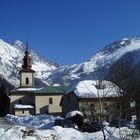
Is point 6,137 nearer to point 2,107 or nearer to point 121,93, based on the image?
point 121,93

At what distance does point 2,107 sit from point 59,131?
267ft

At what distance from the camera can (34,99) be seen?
9956 centimetres

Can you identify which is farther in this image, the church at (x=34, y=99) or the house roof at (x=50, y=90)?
the house roof at (x=50, y=90)

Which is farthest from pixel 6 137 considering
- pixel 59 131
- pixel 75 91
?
pixel 75 91

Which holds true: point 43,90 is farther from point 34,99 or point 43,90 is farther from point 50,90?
point 34,99

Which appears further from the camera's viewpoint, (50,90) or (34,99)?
(50,90)

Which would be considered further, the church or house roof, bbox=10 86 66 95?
house roof, bbox=10 86 66 95

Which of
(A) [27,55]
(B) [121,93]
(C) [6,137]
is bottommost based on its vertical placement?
(C) [6,137]

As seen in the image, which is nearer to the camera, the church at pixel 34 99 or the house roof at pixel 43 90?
the church at pixel 34 99

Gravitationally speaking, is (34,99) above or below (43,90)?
below

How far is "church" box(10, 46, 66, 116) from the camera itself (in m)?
98.0

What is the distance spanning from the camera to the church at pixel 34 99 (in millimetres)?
98000

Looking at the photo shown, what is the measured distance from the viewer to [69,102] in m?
75.4

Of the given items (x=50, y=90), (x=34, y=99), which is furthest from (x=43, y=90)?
(x=34, y=99)
